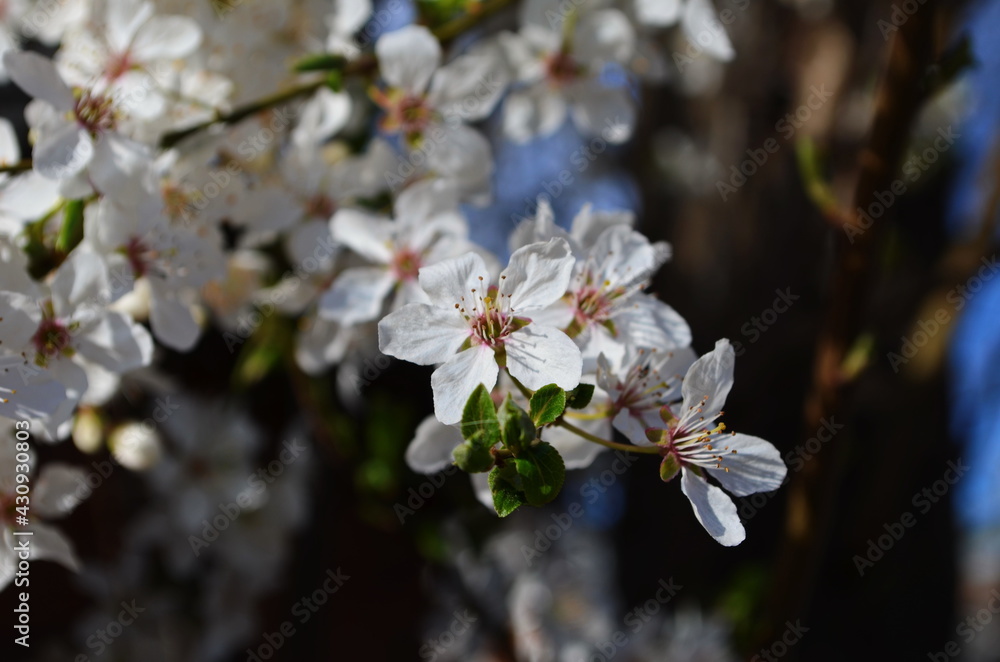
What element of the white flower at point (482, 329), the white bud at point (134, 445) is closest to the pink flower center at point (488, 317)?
the white flower at point (482, 329)

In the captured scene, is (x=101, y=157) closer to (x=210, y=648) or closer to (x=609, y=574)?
(x=210, y=648)

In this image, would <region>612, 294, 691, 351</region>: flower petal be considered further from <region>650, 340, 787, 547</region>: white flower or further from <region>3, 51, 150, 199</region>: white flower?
<region>3, 51, 150, 199</region>: white flower

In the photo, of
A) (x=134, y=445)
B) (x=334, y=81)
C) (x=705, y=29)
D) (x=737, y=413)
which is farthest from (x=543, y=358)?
(x=737, y=413)

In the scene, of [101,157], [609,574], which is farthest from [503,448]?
[609,574]

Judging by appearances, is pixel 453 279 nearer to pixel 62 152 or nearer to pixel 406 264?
pixel 406 264

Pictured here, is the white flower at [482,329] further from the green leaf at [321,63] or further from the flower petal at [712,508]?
the green leaf at [321,63]

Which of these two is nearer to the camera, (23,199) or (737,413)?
(23,199)
